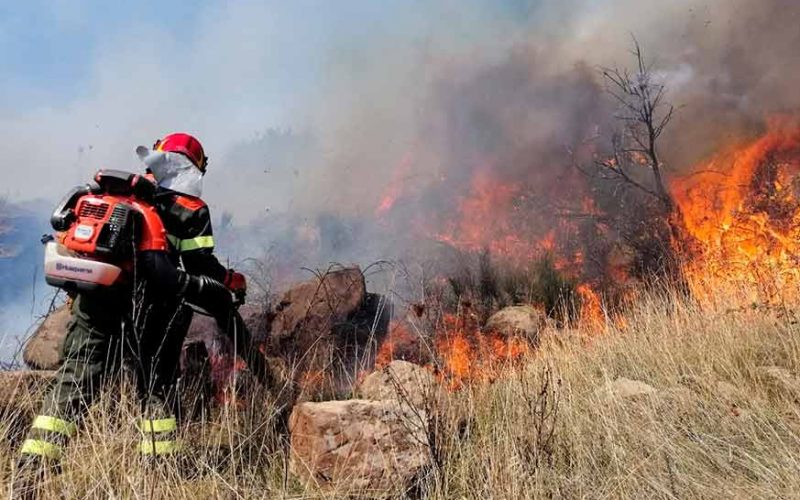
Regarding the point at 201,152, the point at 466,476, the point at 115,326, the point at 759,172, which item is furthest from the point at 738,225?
the point at 115,326

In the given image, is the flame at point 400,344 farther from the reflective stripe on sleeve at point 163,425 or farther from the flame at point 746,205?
the flame at point 746,205

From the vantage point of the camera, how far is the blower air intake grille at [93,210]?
2760 millimetres

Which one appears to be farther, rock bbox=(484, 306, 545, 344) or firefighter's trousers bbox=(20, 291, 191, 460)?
rock bbox=(484, 306, 545, 344)

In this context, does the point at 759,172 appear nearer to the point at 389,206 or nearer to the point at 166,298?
the point at 389,206

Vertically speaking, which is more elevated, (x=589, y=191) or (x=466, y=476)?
(x=589, y=191)

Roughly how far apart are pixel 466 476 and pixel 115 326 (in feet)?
7.83

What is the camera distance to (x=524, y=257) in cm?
1129

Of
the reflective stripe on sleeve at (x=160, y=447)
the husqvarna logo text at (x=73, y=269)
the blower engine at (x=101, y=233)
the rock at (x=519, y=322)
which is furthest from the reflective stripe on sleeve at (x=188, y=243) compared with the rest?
the rock at (x=519, y=322)

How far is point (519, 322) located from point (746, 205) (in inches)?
261

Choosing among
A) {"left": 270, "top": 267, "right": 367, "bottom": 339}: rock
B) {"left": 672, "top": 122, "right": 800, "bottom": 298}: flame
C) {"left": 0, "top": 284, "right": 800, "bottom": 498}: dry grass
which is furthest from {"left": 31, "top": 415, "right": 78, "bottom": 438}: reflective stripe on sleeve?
{"left": 672, "top": 122, "right": 800, "bottom": 298}: flame

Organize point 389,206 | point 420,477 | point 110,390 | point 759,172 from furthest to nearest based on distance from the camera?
point 389,206, point 759,172, point 110,390, point 420,477

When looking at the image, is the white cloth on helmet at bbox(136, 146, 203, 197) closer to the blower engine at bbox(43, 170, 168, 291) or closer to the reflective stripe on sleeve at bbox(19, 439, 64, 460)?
the blower engine at bbox(43, 170, 168, 291)

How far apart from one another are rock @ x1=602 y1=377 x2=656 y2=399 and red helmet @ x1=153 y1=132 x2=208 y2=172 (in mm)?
3501

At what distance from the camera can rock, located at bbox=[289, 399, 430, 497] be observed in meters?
2.35
